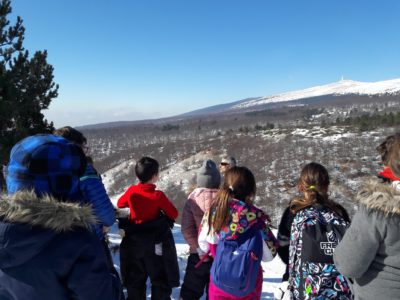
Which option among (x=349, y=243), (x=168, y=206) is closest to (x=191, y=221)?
(x=168, y=206)

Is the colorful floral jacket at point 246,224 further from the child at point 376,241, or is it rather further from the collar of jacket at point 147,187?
the collar of jacket at point 147,187

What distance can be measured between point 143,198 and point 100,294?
2019 millimetres

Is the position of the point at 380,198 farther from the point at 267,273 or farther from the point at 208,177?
the point at 267,273

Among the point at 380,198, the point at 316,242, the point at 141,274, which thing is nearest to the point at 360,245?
the point at 380,198

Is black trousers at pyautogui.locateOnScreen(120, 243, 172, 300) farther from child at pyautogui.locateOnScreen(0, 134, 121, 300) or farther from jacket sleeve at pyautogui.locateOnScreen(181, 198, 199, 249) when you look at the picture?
child at pyautogui.locateOnScreen(0, 134, 121, 300)

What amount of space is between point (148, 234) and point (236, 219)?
48.4 inches

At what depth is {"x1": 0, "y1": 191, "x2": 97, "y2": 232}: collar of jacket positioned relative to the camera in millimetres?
1389

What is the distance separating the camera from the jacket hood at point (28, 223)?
1.38 meters

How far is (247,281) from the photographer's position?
9.27 feet

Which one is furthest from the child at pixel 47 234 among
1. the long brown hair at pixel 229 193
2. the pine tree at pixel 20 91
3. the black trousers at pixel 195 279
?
the pine tree at pixel 20 91

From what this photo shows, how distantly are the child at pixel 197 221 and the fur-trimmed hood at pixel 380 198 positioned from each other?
6.20ft

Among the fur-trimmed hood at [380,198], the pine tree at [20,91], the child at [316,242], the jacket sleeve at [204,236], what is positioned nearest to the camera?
the fur-trimmed hood at [380,198]

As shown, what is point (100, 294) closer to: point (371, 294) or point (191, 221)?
point (371, 294)

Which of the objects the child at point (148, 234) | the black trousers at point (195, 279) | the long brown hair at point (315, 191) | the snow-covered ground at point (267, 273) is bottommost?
the snow-covered ground at point (267, 273)
